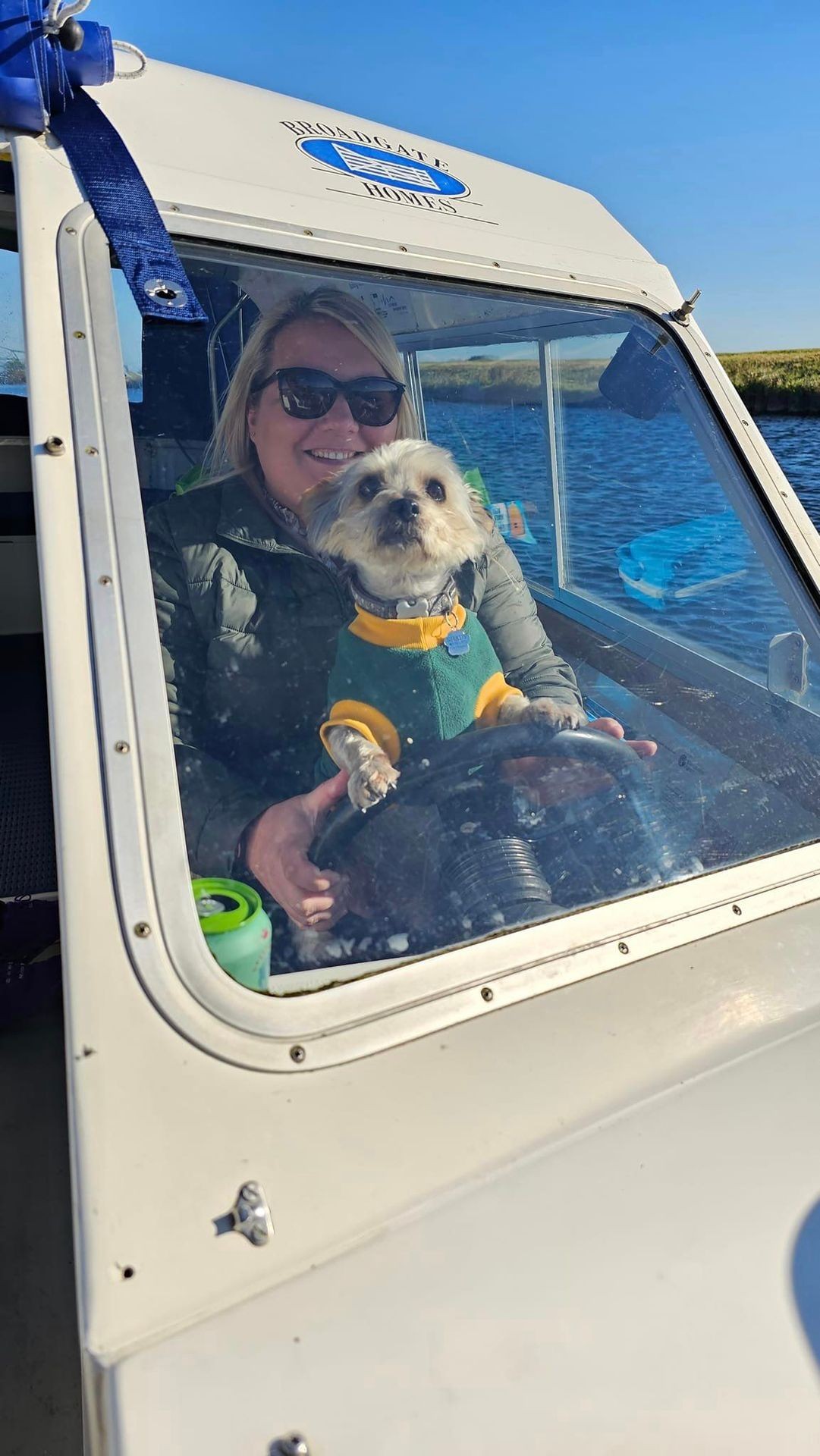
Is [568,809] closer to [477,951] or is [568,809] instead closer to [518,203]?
[477,951]

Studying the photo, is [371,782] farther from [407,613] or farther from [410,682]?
[407,613]

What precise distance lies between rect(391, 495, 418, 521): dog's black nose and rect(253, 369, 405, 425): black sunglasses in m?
0.18

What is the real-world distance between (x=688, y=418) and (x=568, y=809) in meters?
1.05

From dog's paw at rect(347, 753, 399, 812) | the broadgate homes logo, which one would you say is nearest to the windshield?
dog's paw at rect(347, 753, 399, 812)

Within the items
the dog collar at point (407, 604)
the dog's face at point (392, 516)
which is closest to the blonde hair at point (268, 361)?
the dog's face at point (392, 516)

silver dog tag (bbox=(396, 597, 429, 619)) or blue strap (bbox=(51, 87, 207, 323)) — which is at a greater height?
blue strap (bbox=(51, 87, 207, 323))

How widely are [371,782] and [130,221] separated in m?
1.07

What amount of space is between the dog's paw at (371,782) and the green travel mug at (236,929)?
24 centimetres

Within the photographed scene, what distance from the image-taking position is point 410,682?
1.68m

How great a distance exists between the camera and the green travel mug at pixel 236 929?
1.27m

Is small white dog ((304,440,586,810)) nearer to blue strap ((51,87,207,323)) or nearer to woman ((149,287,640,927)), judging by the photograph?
woman ((149,287,640,927))

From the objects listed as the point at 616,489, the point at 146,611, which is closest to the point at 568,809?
the point at 146,611

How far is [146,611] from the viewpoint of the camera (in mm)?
1386

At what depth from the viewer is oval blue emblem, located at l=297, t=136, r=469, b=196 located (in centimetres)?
215
